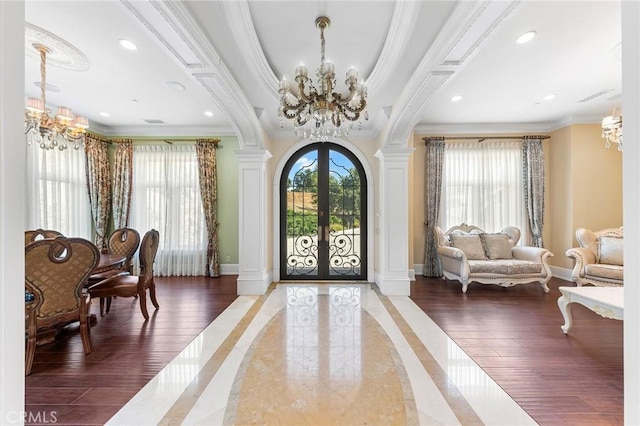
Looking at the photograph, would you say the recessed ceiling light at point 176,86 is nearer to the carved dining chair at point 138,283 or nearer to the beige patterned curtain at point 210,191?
the beige patterned curtain at point 210,191

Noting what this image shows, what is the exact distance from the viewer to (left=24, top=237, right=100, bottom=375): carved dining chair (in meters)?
2.24

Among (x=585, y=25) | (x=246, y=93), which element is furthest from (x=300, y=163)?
(x=585, y=25)

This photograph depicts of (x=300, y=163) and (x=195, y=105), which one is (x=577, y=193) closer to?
(x=300, y=163)

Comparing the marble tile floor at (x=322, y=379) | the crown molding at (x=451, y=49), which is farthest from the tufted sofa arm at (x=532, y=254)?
the crown molding at (x=451, y=49)

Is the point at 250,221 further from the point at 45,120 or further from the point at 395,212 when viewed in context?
the point at 45,120

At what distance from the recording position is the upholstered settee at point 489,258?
455 cm

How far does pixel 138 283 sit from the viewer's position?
3.35 m

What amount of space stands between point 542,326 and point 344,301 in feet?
7.85

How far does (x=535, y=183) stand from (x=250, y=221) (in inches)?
220

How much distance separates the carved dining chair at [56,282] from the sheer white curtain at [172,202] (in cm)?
324

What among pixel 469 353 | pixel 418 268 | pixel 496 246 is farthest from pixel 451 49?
pixel 418 268

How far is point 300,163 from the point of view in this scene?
17.6ft

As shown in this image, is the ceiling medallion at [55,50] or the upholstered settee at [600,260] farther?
the upholstered settee at [600,260]

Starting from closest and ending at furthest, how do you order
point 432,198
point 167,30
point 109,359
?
point 167,30, point 109,359, point 432,198
